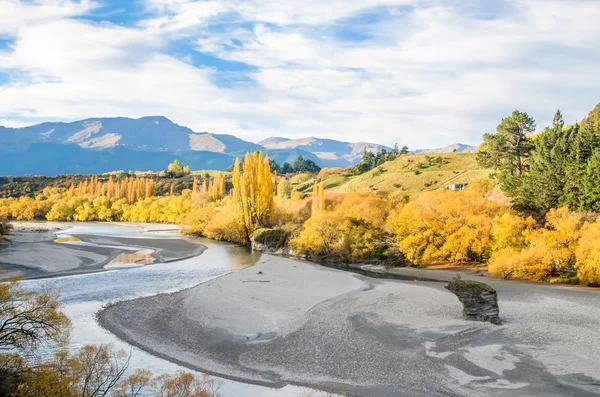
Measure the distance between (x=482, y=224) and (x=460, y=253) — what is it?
3.68 meters

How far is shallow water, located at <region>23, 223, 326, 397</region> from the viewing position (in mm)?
17984

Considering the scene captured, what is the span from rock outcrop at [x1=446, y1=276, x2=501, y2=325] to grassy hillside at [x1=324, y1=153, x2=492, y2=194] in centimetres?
6919

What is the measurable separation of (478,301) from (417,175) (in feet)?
279

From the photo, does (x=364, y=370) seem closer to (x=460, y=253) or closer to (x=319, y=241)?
(x=460, y=253)

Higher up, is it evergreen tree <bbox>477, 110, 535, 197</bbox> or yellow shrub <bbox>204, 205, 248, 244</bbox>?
evergreen tree <bbox>477, 110, 535, 197</bbox>

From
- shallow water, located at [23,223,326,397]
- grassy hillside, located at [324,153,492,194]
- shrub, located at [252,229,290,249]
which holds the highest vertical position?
grassy hillside, located at [324,153,492,194]

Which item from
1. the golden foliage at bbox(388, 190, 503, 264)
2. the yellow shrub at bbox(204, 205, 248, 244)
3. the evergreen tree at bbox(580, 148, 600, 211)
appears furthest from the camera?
the yellow shrub at bbox(204, 205, 248, 244)

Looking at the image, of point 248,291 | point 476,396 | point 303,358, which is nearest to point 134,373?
point 303,358

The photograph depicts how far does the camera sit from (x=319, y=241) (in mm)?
52656

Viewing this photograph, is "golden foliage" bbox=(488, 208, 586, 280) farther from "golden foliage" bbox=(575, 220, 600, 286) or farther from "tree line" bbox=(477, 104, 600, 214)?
"tree line" bbox=(477, 104, 600, 214)

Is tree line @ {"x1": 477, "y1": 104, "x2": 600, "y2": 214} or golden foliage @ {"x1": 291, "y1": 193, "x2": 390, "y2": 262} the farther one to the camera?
golden foliage @ {"x1": 291, "y1": 193, "x2": 390, "y2": 262}

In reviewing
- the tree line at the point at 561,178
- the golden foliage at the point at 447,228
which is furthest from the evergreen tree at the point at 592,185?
the golden foliage at the point at 447,228

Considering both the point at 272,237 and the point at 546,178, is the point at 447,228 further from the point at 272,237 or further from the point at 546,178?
the point at 272,237

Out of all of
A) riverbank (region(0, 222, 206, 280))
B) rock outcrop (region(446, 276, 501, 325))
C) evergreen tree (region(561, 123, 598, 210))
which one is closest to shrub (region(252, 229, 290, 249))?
riverbank (region(0, 222, 206, 280))
